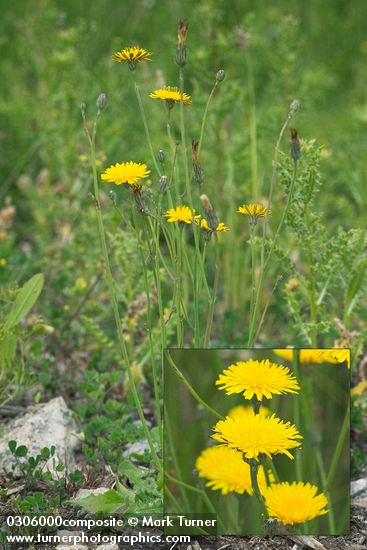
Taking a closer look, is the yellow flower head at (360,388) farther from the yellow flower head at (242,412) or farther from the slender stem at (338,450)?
the yellow flower head at (242,412)

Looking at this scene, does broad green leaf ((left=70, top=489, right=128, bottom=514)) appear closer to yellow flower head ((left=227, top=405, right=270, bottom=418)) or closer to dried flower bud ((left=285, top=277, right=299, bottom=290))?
yellow flower head ((left=227, top=405, right=270, bottom=418))

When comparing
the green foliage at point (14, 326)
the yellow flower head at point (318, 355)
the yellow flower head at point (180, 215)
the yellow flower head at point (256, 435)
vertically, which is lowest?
the yellow flower head at point (256, 435)

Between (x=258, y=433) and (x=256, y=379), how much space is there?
11cm

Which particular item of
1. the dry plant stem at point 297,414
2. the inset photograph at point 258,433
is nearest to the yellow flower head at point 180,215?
the inset photograph at point 258,433

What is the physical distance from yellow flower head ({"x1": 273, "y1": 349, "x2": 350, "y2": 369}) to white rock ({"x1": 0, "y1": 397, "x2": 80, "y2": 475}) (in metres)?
0.64

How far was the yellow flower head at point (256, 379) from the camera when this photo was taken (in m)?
1.67

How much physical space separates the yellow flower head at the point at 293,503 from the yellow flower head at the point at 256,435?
12 centimetres

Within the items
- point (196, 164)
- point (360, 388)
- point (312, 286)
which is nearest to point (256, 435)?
point (196, 164)

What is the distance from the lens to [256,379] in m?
1.67

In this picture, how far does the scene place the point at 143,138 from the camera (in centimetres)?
407

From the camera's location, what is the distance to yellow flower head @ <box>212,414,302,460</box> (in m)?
1.60

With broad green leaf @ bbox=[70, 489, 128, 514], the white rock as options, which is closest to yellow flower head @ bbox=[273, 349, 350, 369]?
broad green leaf @ bbox=[70, 489, 128, 514]

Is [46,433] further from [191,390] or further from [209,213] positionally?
[209,213]

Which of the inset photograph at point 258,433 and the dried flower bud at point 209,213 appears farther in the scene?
the inset photograph at point 258,433
